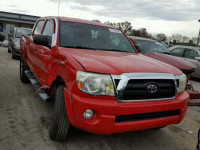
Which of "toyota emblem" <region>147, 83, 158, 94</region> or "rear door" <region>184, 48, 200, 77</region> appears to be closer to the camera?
"toyota emblem" <region>147, 83, 158, 94</region>

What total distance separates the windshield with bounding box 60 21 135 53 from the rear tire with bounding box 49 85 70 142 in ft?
3.28

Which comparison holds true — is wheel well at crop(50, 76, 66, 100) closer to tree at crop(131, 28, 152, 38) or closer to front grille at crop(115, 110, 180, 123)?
front grille at crop(115, 110, 180, 123)

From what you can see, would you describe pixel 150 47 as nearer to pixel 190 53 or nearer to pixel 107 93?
pixel 190 53

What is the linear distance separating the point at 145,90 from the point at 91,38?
1.63 m

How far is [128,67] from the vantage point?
2.88 m

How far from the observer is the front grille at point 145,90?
8.87 feet

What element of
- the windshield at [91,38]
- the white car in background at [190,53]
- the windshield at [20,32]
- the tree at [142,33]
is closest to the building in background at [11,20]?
the tree at [142,33]

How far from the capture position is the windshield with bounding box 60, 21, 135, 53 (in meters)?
3.77

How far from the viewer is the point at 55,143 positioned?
10.4 feet

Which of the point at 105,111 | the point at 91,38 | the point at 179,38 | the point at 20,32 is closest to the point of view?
the point at 105,111

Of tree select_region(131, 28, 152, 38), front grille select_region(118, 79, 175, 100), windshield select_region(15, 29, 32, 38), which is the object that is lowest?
front grille select_region(118, 79, 175, 100)

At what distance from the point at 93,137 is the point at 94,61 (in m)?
1.26

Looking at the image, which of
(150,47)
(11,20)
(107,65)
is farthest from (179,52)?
(11,20)

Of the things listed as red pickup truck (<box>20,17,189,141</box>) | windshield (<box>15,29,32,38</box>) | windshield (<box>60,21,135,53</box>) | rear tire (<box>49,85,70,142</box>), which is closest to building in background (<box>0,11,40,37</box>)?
windshield (<box>15,29,32,38</box>)
